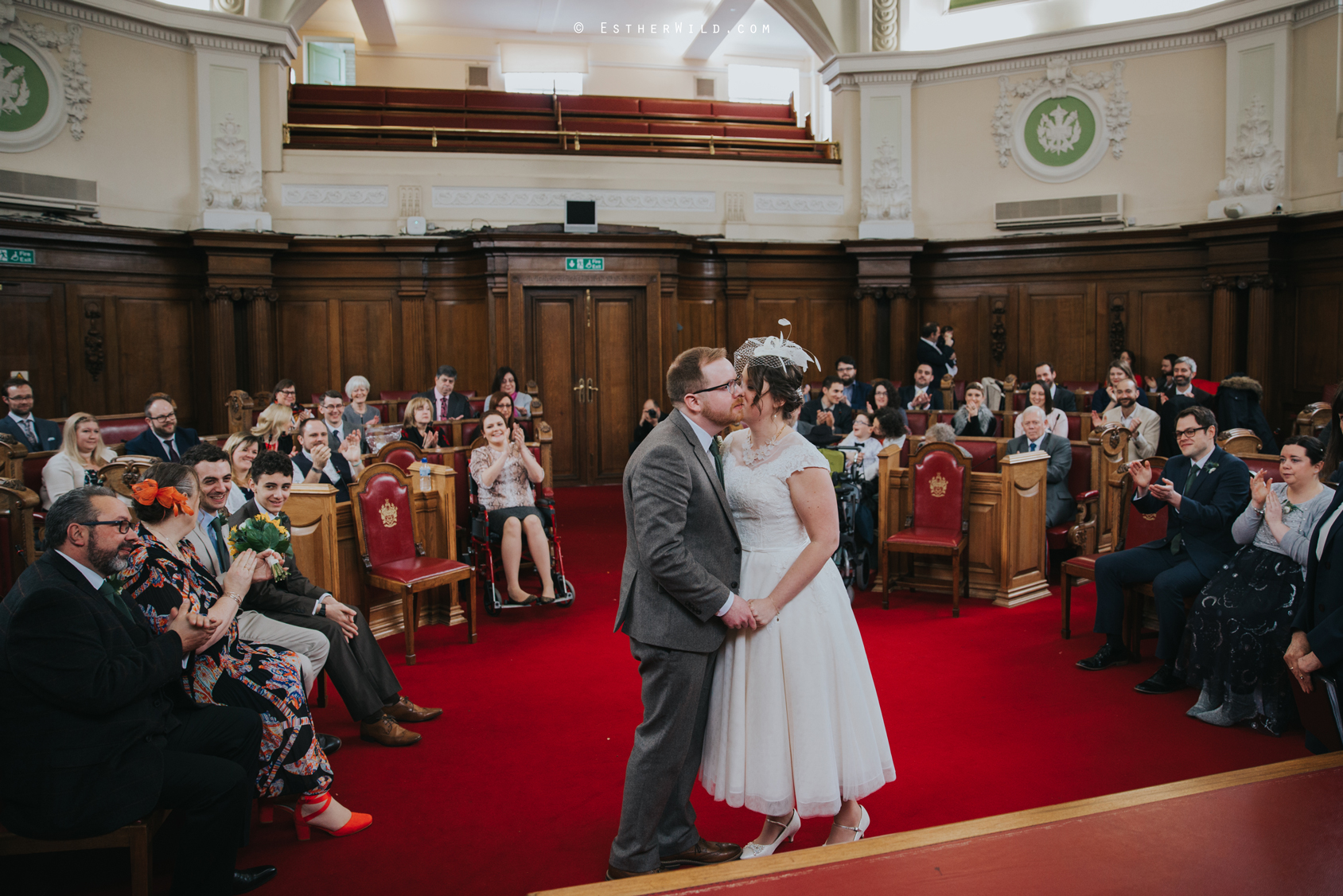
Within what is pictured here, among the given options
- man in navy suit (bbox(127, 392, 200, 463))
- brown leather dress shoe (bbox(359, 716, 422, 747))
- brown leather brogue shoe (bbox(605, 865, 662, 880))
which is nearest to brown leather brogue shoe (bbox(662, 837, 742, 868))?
brown leather brogue shoe (bbox(605, 865, 662, 880))

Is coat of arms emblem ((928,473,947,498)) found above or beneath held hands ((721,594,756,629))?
beneath

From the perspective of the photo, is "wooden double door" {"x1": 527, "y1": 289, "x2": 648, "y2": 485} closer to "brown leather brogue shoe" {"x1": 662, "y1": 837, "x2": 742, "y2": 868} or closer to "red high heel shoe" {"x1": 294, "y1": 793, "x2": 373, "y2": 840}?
"red high heel shoe" {"x1": 294, "y1": 793, "x2": 373, "y2": 840}

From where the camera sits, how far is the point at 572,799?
123 inches

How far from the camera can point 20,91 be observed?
8852 mm

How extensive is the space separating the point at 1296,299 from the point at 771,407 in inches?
374

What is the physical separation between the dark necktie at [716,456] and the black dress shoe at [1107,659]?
267cm

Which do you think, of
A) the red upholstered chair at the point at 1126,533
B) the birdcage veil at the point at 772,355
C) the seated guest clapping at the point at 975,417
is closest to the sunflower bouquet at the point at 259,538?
the birdcage veil at the point at 772,355

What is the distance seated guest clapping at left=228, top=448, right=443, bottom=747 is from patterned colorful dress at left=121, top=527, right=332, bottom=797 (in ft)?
1.47

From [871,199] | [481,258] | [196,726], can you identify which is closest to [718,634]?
[196,726]

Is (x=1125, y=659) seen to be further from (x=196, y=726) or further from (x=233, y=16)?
(x=233, y=16)

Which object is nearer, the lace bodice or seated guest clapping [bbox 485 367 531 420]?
the lace bodice

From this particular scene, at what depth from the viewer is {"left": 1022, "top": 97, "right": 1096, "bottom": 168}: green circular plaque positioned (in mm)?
10492

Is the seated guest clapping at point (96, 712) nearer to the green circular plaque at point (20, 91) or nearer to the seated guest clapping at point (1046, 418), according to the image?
the seated guest clapping at point (1046, 418)

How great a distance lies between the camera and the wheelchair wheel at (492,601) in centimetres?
542
